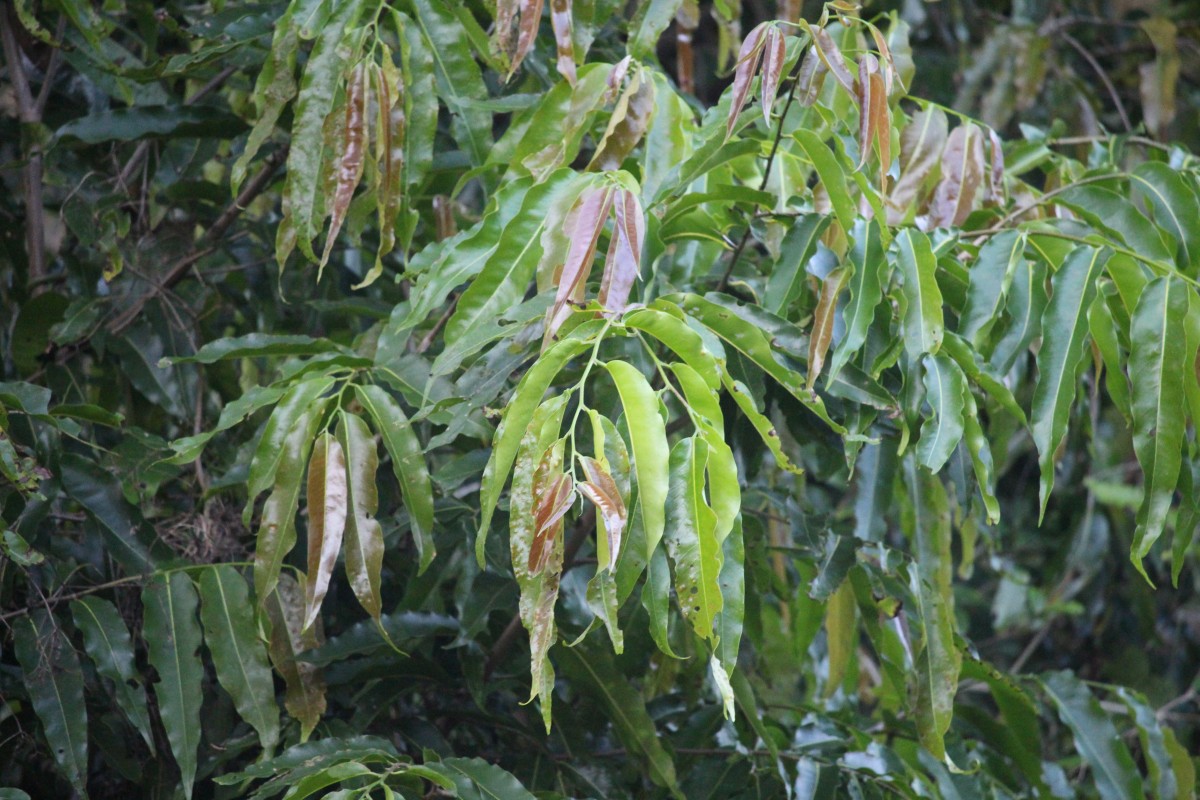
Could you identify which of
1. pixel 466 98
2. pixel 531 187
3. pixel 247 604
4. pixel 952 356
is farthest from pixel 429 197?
pixel 952 356

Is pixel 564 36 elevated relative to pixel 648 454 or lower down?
elevated

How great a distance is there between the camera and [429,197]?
1.24 m

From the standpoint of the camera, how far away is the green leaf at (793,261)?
981 millimetres

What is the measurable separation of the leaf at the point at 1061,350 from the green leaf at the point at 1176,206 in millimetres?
161

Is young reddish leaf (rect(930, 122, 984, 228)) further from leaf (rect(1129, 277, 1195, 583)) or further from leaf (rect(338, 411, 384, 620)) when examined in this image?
leaf (rect(338, 411, 384, 620))

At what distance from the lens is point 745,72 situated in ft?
2.75

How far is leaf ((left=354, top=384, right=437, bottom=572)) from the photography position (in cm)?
92

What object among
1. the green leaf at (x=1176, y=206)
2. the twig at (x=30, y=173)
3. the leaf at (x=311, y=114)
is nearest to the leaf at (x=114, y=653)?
the leaf at (x=311, y=114)

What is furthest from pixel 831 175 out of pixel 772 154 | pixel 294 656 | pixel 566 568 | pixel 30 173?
pixel 30 173

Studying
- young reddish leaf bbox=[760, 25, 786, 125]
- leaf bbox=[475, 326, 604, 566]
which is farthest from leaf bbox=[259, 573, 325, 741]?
young reddish leaf bbox=[760, 25, 786, 125]

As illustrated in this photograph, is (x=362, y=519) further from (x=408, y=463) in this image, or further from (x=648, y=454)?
(x=648, y=454)

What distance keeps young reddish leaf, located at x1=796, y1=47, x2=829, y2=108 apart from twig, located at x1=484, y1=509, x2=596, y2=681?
0.41 metres

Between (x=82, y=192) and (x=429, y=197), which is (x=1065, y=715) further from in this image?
(x=82, y=192)

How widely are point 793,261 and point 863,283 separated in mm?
85
